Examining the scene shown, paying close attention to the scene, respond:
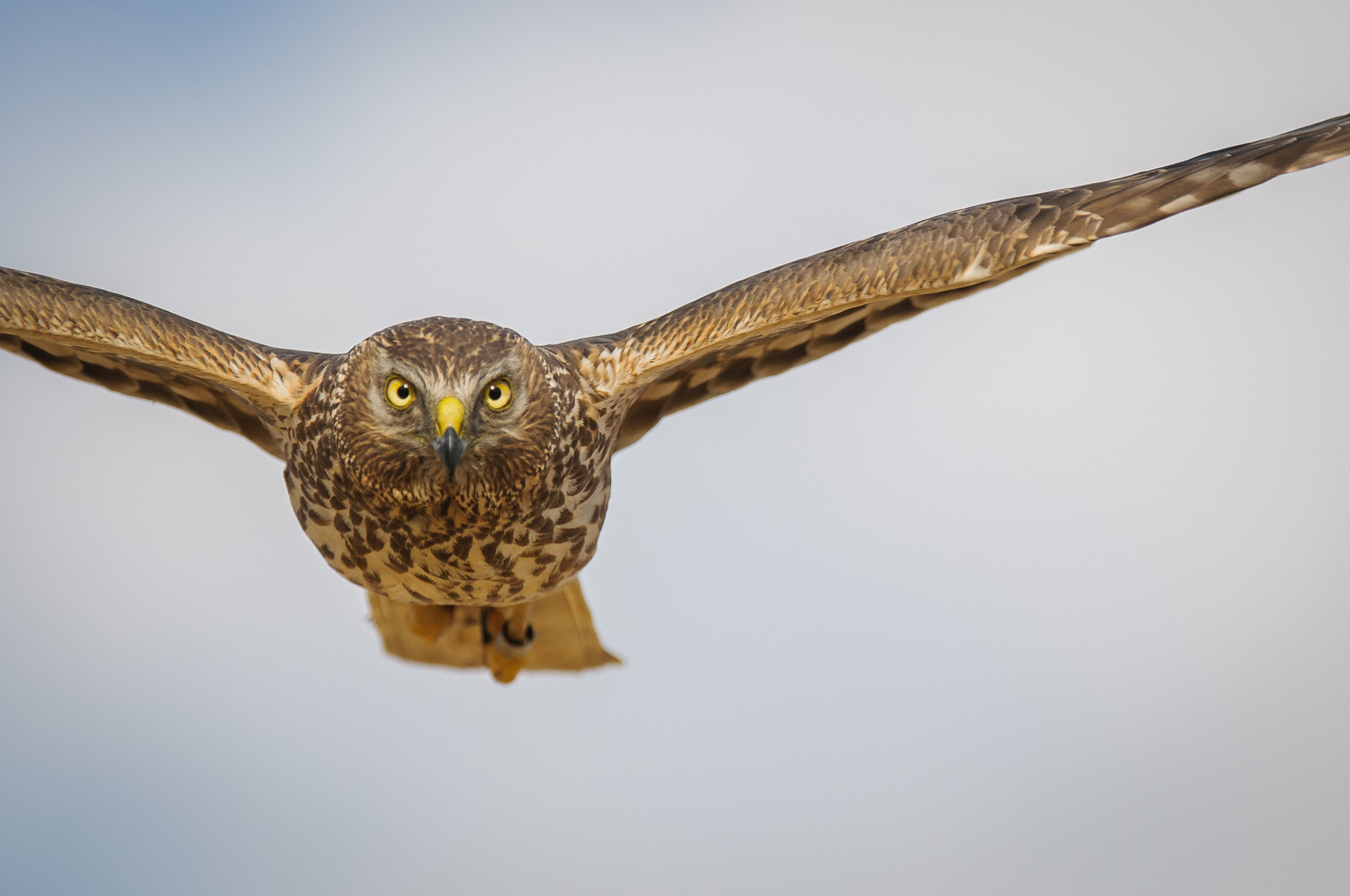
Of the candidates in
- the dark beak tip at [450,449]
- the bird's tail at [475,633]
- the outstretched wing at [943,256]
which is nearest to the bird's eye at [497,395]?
the dark beak tip at [450,449]

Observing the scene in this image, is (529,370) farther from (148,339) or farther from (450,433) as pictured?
(148,339)

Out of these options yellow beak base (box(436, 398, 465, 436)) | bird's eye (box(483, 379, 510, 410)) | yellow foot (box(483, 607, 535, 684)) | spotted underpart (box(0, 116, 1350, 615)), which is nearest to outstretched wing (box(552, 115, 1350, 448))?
spotted underpart (box(0, 116, 1350, 615))

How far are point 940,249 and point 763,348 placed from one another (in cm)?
165

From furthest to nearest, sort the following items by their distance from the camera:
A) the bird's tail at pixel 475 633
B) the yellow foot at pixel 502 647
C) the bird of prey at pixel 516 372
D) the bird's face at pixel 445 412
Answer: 1. the yellow foot at pixel 502 647
2. the bird's tail at pixel 475 633
3. the bird of prey at pixel 516 372
4. the bird's face at pixel 445 412

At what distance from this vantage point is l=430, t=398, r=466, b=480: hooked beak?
6746 mm

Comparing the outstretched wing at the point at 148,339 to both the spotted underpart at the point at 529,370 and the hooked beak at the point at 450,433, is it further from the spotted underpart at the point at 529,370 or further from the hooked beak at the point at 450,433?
the hooked beak at the point at 450,433

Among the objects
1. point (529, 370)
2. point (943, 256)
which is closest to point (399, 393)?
point (529, 370)

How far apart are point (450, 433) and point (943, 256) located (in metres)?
2.97

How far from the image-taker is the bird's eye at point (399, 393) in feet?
23.3

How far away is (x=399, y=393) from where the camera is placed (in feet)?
23.4

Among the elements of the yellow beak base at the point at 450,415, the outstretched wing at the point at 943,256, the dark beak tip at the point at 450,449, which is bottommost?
the dark beak tip at the point at 450,449

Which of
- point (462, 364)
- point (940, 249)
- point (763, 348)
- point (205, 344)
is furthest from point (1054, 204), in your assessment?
point (205, 344)

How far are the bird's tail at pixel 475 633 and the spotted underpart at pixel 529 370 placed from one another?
1.20 m

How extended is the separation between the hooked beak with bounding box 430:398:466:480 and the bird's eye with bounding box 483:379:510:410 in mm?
303
